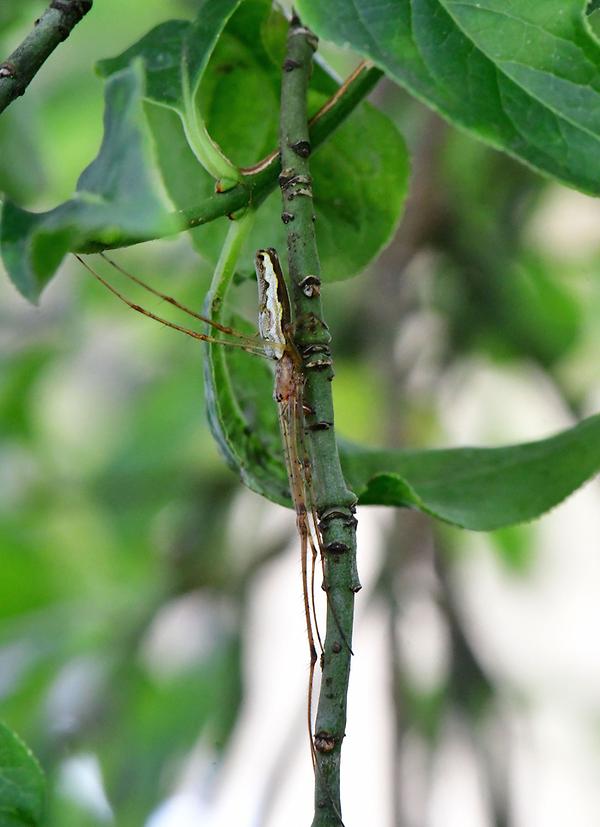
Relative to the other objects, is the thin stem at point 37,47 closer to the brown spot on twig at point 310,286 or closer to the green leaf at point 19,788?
the brown spot on twig at point 310,286

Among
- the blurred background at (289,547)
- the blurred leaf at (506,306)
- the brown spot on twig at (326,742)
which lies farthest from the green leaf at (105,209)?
the blurred leaf at (506,306)

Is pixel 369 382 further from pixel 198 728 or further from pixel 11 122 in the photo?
pixel 11 122

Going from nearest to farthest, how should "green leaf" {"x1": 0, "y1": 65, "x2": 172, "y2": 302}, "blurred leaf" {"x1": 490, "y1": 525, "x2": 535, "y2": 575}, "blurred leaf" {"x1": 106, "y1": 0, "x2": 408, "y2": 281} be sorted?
"green leaf" {"x1": 0, "y1": 65, "x2": 172, "y2": 302} → "blurred leaf" {"x1": 106, "y1": 0, "x2": 408, "y2": 281} → "blurred leaf" {"x1": 490, "y1": 525, "x2": 535, "y2": 575}

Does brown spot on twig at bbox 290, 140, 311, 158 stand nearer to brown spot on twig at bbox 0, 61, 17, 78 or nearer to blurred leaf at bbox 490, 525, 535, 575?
brown spot on twig at bbox 0, 61, 17, 78

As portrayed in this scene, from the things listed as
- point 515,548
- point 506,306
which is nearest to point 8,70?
point 506,306

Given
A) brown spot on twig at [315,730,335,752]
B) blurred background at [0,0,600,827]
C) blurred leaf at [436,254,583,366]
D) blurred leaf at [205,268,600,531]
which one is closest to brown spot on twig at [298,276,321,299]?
blurred leaf at [205,268,600,531]

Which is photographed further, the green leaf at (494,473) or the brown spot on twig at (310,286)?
the green leaf at (494,473)
